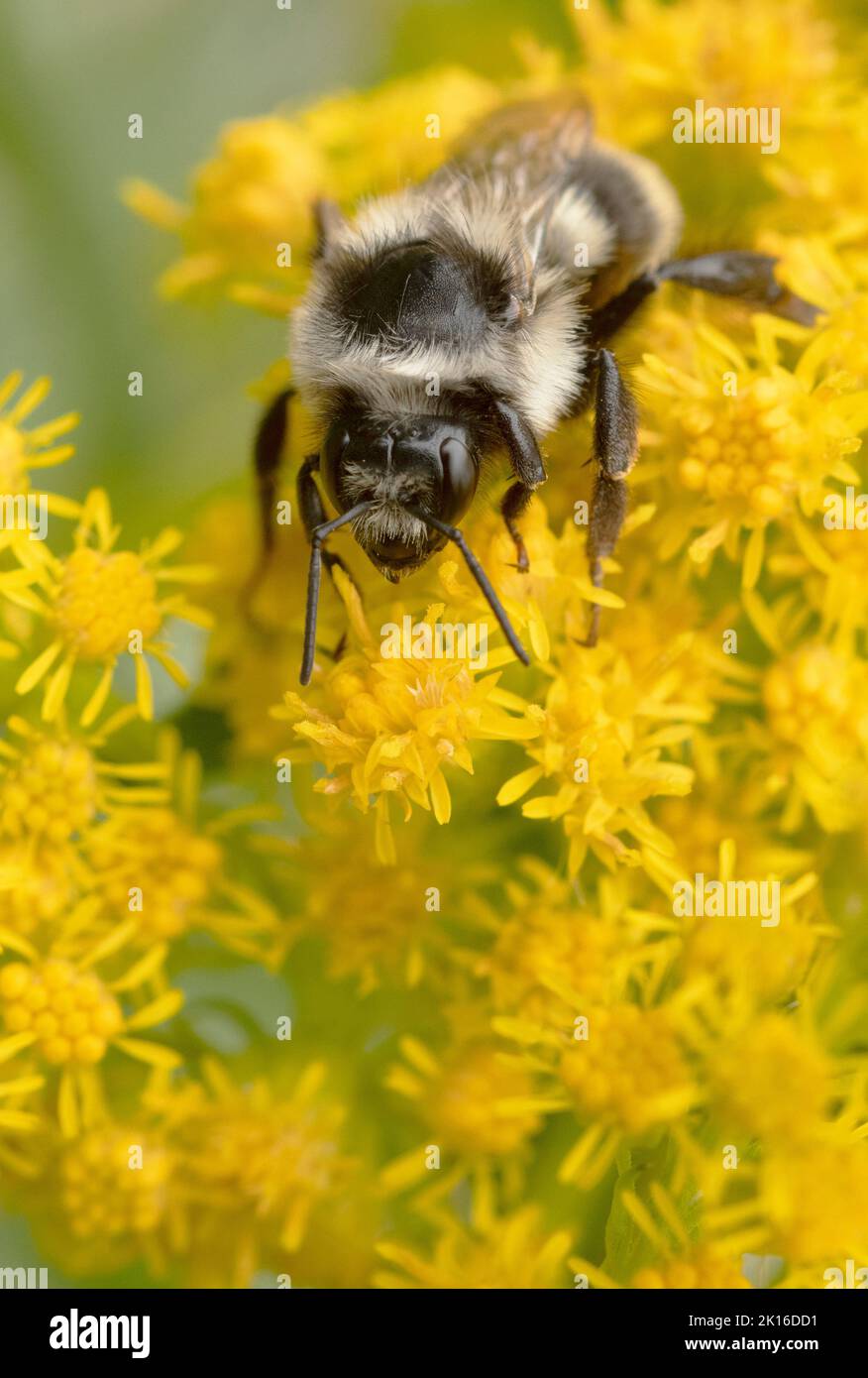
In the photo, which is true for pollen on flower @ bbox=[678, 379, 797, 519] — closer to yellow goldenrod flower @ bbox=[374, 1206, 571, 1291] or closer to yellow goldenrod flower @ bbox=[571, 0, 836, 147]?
yellow goldenrod flower @ bbox=[571, 0, 836, 147]

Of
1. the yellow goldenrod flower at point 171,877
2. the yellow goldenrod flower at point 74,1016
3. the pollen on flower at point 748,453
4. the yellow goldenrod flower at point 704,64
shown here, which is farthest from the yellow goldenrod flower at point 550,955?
the yellow goldenrod flower at point 704,64

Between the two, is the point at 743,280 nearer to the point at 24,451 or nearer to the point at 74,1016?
the point at 24,451

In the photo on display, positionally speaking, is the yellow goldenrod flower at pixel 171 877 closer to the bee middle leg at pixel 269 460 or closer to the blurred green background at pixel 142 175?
the bee middle leg at pixel 269 460

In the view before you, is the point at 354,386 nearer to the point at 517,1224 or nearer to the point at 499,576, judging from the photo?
the point at 499,576

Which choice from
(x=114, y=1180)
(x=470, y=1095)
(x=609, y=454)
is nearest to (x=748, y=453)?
(x=609, y=454)

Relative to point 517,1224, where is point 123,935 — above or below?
above
